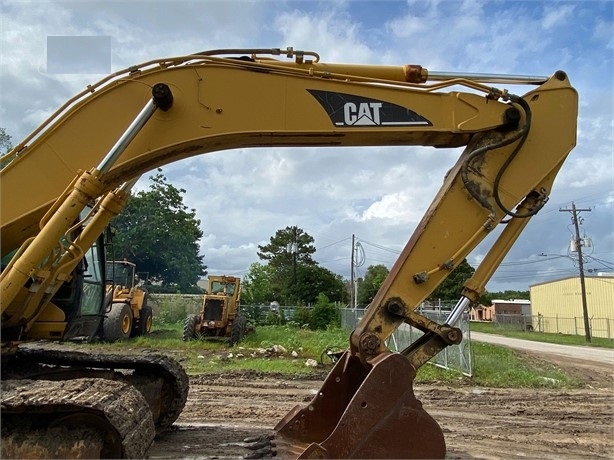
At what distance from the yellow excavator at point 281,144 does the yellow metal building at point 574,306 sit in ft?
131

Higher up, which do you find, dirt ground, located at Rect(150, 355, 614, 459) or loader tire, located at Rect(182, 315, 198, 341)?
loader tire, located at Rect(182, 315, 198, 341)

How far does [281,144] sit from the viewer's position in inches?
178

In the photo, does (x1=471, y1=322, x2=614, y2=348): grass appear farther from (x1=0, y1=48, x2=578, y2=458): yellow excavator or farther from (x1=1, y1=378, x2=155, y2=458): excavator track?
(x1=1, y1=378, x2=155, y2=458): excavator track

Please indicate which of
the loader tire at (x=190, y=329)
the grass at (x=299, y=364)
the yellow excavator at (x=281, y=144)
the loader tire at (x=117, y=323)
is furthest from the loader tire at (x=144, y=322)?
the yellow excavator at (x=281, y=144)

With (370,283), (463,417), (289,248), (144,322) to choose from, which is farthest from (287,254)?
(463,417)

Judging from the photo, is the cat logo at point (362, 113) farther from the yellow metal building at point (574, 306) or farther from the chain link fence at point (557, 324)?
the chain link fence at point (557, 324)

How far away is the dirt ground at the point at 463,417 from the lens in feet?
19.9

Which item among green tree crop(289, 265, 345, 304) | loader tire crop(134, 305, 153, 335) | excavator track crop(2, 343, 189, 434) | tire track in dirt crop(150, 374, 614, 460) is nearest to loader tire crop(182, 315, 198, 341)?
loader tire crop(134, 305, 153, 335)

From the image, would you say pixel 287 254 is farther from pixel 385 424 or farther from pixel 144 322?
pixel 385 424

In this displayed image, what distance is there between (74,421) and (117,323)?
1507 centimetres

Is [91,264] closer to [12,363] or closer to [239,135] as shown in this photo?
[12,363]

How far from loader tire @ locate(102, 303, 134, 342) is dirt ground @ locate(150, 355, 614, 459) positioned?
306 inches

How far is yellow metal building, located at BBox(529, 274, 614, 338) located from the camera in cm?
4403

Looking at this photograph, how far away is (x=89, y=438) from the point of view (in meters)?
4.07
